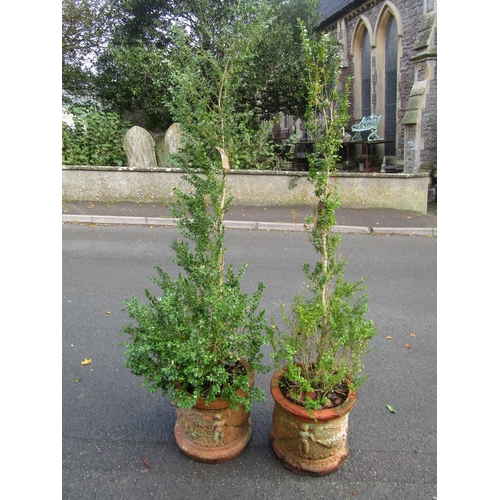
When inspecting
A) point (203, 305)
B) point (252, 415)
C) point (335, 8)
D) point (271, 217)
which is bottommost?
point (252, 415)

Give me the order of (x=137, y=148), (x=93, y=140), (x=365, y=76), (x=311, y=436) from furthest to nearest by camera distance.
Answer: (x=365, y=76)
(x=137, y=148)
(x=93, y=140)
(x=311, y=436)

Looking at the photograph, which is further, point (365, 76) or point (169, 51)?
point (365, 76)

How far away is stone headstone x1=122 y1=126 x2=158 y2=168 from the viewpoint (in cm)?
1226

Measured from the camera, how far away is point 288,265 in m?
6.93

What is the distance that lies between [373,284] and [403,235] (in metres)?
3.87

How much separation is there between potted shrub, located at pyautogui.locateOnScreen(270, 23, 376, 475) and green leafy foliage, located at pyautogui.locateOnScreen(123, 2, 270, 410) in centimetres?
23


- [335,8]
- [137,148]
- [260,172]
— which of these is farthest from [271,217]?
[335,8]

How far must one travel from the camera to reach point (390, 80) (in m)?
17.7

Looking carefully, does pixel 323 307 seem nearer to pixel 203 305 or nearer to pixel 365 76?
pixel 203 305

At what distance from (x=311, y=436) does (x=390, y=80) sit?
17.9 metres

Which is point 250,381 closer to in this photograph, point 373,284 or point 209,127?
point 209,127

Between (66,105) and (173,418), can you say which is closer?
(173,418)

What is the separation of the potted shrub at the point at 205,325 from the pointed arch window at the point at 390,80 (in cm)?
1609

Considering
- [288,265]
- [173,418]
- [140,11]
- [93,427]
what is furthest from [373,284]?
[140,11]
